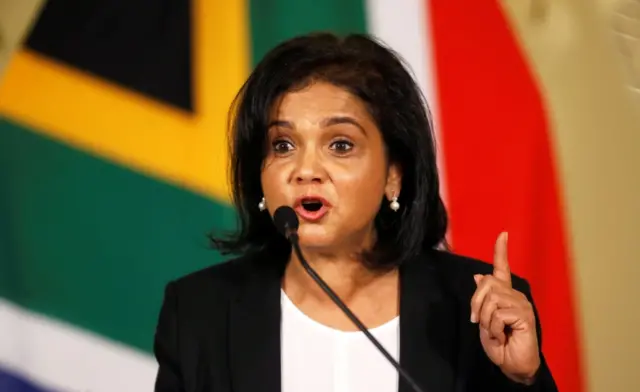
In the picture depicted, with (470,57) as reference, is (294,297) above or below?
below

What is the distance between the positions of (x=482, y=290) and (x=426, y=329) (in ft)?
0.58

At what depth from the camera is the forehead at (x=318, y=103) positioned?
2.96ft

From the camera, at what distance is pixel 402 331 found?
0.93 m

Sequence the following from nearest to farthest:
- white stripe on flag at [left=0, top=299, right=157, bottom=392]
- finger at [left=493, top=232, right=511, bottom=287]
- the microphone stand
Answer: the microphone stand
finger at [left=493, top=232, right=511, bottom=287]
white stripe on flag at [left=0, top=299, right=157, bottom=392]

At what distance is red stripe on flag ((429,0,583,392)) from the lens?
137 centimetres

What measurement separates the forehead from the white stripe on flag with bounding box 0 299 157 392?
659mm

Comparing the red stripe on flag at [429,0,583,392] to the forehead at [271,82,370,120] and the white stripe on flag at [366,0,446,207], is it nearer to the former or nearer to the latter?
the white stripe on flag at [366,0,446,207]

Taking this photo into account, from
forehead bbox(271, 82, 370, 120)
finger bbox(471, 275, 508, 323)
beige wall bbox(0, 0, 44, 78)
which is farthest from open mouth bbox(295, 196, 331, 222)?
beige wall bbox(0, 0, 44, 78)

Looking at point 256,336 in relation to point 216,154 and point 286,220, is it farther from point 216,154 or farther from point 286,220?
point 216,154

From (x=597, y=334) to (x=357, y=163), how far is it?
723mm

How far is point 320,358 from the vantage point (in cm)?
93

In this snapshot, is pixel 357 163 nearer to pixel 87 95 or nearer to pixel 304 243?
pixel 304 243

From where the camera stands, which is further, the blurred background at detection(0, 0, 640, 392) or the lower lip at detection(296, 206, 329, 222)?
the blurred background at detection(0, 0, 640, 392)

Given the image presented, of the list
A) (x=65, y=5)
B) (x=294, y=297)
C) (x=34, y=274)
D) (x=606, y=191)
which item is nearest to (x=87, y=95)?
(x=65, y=5)
